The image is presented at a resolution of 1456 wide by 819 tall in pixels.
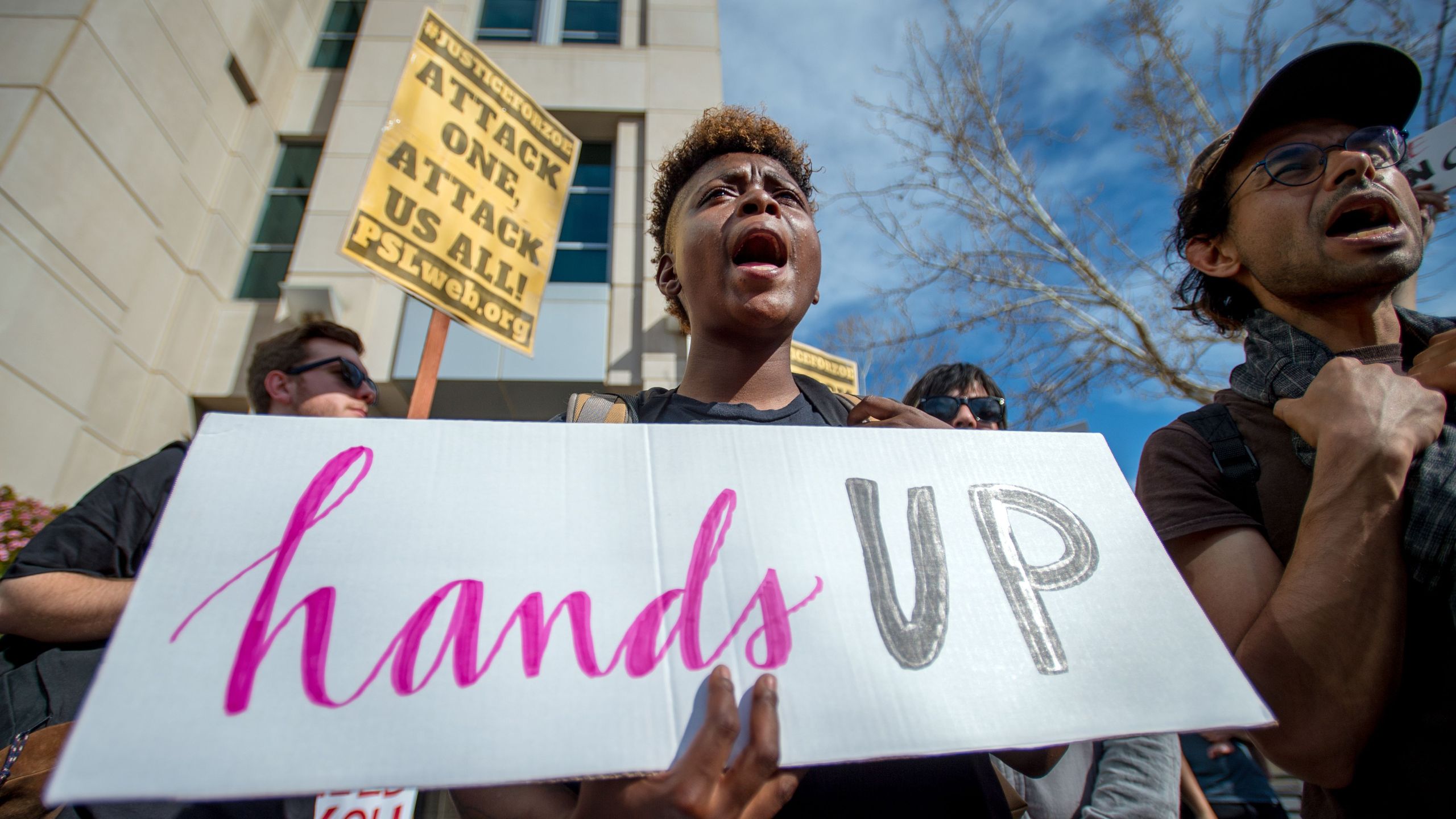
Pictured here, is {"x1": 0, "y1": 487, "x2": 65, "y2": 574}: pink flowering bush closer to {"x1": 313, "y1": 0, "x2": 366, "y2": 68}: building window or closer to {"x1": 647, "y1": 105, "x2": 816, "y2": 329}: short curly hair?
{"x1": 647, "y1": 105, "x2": 816, "y2": 329}: short curly hair

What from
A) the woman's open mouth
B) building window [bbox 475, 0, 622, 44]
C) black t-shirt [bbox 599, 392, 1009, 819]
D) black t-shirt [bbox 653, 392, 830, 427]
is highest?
building window [bbox 475, 0, 622, 44]

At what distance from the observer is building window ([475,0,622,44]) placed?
9641mm

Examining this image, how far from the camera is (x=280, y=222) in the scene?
866cm

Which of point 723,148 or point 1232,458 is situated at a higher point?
point 723,148

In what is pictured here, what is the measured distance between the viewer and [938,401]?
9.55ft

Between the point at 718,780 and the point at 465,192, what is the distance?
3.21m

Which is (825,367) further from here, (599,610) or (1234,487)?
(599,610)

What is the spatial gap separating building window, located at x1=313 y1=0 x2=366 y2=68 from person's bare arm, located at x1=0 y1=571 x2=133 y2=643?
10.3m

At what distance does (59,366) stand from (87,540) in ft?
18.8

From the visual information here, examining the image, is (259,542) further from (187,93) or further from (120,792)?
(187,93)

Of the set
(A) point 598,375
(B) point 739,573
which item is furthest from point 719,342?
(A) point 598,375

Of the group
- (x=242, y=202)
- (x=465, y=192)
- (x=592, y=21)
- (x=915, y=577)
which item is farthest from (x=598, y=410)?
(x=592, y=21)

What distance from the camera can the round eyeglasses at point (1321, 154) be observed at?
1.41m

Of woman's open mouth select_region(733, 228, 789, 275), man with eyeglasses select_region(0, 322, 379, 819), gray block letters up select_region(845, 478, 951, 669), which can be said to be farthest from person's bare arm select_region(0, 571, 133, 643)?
gray block letters up select_region(845, 478, 951, 669)
